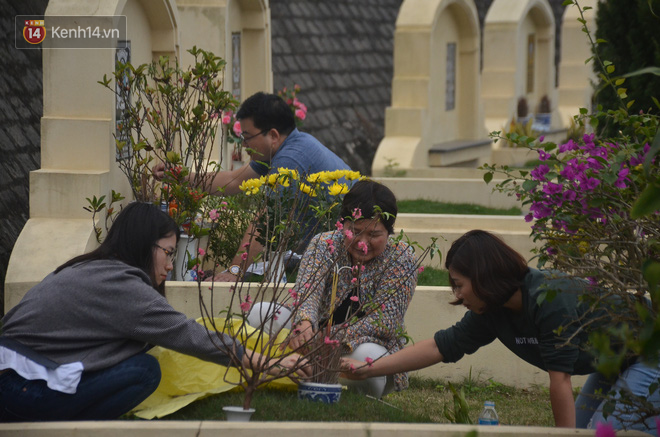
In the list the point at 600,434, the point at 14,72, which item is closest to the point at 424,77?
the point at 14,72

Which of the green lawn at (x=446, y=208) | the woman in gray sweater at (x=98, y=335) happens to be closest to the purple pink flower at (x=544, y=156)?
the woman in gray sweater at (x=98, y=335)

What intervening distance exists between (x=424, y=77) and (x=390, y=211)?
8.81 meters

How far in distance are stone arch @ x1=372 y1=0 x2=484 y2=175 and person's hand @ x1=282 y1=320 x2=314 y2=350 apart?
8.02 m

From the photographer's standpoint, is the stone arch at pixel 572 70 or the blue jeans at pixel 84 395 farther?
the stone arch at pixel 572 70

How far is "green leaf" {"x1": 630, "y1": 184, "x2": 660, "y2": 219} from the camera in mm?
2248

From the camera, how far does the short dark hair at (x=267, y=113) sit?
6004 mm

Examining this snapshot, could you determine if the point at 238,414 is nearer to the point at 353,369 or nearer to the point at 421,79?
the point at 353,369

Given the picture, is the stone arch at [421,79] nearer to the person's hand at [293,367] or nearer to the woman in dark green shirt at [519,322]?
the woman in dark green shirt at [519,322]

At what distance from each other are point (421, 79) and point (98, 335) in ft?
32.5

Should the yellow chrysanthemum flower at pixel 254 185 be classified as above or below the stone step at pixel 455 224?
above

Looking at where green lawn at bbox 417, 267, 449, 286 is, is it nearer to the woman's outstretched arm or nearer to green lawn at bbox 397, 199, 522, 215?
green lawn at bbox 397, 199, 522, 215

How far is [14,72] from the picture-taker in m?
7.79

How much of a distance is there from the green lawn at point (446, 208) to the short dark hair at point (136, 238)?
5605mm

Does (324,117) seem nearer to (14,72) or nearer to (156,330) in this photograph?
(14,72)
